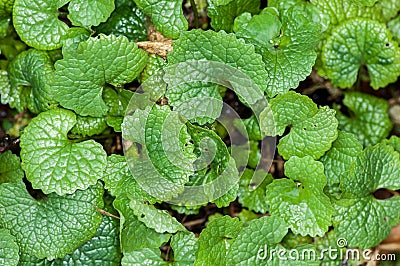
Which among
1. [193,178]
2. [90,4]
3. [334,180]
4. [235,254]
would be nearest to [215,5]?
[90,4]

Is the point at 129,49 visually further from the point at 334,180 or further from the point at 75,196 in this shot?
the point at 334,180

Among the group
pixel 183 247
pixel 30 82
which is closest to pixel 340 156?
pixel 183 247

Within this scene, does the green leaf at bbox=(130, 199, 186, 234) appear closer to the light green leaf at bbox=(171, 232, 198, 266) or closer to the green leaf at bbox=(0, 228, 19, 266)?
the light green leaf at bbox=(171, 232, 198, 266)

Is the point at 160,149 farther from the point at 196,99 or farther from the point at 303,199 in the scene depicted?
the point at 303,199

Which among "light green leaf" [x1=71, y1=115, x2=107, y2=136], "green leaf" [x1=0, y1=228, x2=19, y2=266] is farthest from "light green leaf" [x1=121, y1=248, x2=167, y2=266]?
"light green leaf" [x1=71, y1=115, x2=107, y2=136]

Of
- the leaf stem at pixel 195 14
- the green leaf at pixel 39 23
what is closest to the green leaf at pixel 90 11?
the green leaf at pixel 39 23

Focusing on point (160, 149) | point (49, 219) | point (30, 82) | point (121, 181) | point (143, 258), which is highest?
point (30, 82)

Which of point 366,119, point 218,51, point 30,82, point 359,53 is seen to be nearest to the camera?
point 218,51
